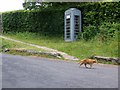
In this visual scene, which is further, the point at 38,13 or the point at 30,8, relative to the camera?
the point at 30,8

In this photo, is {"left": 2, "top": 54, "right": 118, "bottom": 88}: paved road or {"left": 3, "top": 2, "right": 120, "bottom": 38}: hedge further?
{"left": 3, "top": 2, "right": 120, "bottom": 38}: hedge

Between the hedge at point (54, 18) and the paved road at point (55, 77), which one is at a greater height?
the hedge at point (54, 18)

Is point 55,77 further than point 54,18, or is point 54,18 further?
point 54,18

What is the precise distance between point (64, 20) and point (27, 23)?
5474 millimetres

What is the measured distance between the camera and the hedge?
21078mm

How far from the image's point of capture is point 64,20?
24062 mm

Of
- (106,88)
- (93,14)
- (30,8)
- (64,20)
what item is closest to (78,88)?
(106,88)

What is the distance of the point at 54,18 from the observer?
83.7ft

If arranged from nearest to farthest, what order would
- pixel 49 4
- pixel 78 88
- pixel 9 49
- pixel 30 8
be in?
pixel 78 88, pixel 9 49, pixel 49 4, pixel 30 8

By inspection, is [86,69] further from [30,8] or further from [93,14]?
[30,8]

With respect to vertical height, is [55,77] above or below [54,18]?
below

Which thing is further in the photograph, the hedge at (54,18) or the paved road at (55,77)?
the hedge at (54,18)

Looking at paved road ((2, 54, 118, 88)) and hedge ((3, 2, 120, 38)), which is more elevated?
hedge ((3, 2, 120, 38))

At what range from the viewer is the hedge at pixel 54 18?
21078 millimetres
